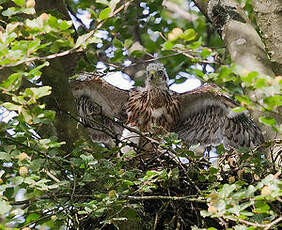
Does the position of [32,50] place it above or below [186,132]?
above

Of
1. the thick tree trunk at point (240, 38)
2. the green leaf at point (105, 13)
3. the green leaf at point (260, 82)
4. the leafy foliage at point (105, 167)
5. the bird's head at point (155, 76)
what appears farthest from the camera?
the bird's head at point (155, 76)

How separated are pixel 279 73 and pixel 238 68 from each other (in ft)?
4.36

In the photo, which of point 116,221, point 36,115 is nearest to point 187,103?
point 116,221

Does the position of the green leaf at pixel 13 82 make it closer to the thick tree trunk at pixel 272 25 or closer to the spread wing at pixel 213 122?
the thick tree trunk at pixel 272 25

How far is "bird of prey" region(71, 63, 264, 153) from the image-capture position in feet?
17.0

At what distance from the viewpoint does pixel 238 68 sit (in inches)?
91.6

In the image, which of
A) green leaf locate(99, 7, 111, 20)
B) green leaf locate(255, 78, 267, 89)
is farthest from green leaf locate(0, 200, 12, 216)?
green leaf locate(255, 78, 267, 89)

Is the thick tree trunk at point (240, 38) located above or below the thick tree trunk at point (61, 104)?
above

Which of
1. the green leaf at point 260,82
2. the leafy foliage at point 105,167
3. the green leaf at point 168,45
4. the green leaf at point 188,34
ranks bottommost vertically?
the leafy foliage at point 105,167

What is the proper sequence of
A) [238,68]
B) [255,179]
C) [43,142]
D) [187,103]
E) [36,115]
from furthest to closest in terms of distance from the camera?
[187,103] < [255,179] < [43,142] < [36,115] < [238,68]

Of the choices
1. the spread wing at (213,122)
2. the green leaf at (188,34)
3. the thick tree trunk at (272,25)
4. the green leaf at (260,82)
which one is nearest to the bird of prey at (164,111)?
the spread wing at (213,122)

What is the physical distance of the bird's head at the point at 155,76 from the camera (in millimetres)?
5787

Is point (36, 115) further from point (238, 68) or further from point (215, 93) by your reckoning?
point (215, 93)

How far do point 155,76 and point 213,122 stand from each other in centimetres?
92
